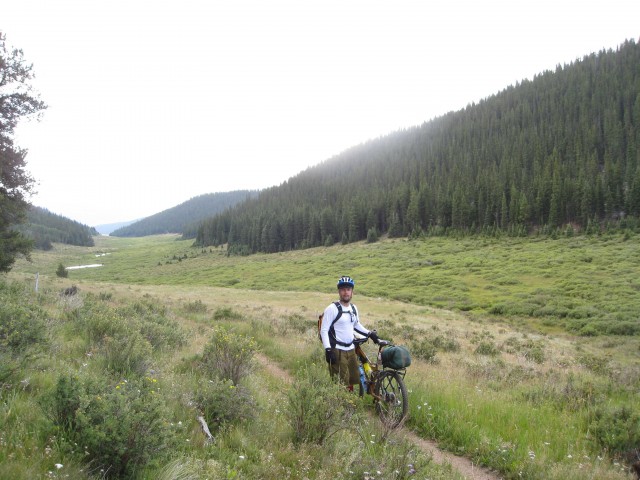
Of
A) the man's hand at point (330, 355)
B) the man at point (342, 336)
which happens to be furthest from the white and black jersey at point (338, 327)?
the man's hand at point (330, 355)

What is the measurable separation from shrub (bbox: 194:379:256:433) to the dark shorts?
1.94 m

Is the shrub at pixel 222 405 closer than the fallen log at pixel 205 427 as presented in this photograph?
No

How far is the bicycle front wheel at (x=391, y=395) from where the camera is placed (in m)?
6.27

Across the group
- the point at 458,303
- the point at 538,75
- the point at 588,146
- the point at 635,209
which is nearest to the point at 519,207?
the point at 635,209

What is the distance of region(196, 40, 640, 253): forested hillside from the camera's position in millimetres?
76000

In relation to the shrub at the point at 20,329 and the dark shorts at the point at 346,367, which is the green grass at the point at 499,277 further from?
the shrub at the point at 20,329

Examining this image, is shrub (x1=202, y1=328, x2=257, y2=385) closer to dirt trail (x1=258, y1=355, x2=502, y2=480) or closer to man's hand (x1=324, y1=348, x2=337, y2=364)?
man's hand (x1=324, y1=348, x2=337, y2=364)

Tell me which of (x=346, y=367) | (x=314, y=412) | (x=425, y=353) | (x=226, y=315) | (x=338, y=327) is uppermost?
(x=338, y=327)

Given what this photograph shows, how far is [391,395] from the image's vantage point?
21.7 feet

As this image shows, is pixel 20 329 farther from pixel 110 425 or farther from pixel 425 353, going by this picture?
pixel 425 353

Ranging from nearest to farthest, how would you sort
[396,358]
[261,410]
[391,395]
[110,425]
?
[110,425] < [261,410] < [396,358] < [391,395]

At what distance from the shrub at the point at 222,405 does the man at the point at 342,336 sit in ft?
6.31

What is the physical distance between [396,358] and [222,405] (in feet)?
10.1

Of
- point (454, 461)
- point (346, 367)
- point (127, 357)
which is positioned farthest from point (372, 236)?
point (127, 357)
